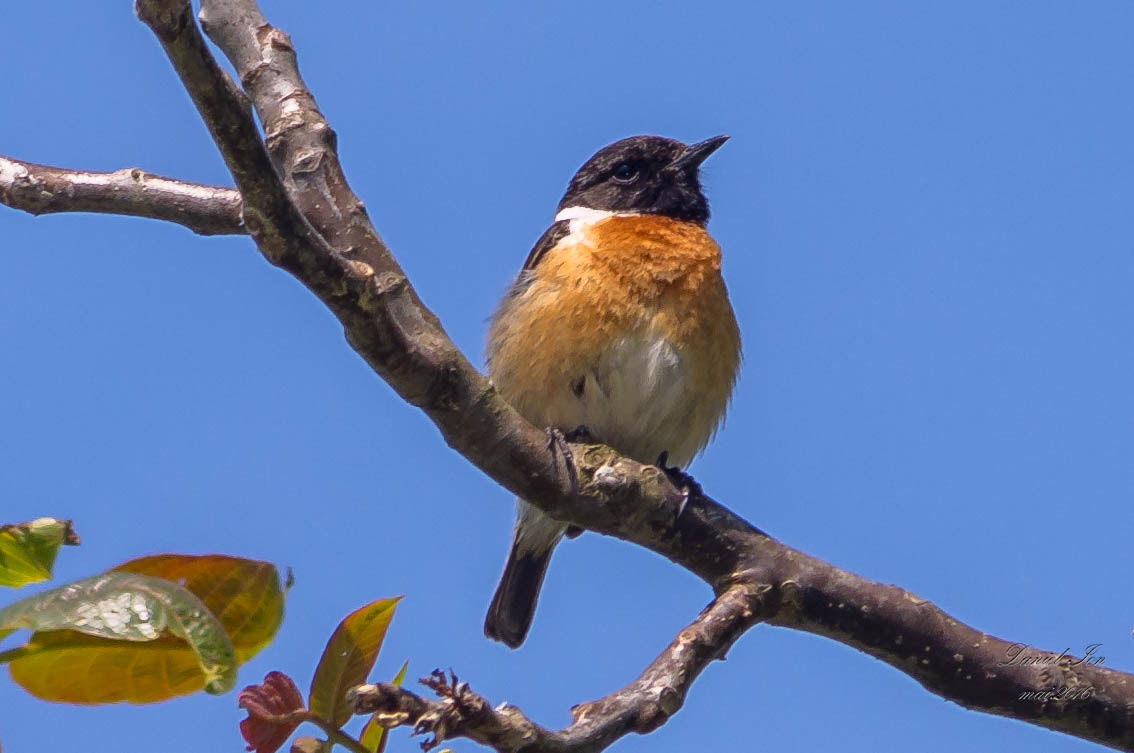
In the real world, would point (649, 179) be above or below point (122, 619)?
above

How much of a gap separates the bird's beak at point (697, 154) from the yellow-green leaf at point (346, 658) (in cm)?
574

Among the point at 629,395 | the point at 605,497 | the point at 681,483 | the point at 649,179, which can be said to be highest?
the point at 649,179

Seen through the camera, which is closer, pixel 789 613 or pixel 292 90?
pixel 789 613

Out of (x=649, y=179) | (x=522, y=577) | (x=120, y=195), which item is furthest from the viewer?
(x=649, y=179)

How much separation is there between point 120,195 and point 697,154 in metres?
4.52

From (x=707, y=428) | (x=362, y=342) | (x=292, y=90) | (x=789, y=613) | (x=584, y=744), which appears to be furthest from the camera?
(x=707, y=428)

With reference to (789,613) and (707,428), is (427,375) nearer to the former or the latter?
(789,613)

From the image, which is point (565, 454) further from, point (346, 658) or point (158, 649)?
point (158, 649)

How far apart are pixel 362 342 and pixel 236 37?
1.74 m

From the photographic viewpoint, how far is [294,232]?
3160 millimetres

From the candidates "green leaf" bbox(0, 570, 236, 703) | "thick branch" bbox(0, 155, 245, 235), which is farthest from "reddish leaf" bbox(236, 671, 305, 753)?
"thick branch" bbox(0, 155, 245, 235)

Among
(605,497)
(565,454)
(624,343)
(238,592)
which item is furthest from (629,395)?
(238,592)

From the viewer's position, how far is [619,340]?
620 cm

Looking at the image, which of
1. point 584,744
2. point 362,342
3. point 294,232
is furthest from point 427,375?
point 584,744
